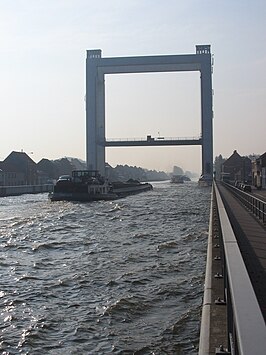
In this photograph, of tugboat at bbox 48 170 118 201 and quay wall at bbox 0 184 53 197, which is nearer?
tugboat at bbox 48 170 118 201

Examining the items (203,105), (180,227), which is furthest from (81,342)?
(203,105)

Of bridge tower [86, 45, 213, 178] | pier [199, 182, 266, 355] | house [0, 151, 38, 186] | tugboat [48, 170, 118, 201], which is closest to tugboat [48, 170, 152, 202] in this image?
tugboat [48, 170, 118, 201]

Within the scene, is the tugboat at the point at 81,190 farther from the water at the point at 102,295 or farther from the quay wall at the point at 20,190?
the water at the point at 102,295

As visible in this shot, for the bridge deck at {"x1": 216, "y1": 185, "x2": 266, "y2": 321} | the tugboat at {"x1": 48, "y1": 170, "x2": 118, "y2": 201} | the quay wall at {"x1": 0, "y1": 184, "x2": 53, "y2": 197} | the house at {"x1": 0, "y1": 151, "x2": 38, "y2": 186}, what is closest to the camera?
the bridge deck at {"x1": 216, "y1": 185, "x2": 266, "y2": 321}

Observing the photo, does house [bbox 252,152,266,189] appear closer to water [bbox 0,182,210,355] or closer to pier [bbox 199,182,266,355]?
water [bbox 0,182,210,355]

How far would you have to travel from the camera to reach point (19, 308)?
848 cm

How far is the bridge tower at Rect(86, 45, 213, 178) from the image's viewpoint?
72625 millimetres

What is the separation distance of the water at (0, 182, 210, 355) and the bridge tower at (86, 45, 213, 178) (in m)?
56.4

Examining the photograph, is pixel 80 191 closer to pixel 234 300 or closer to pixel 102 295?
pixel 102 295

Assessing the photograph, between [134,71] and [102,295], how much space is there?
65953 millimetres

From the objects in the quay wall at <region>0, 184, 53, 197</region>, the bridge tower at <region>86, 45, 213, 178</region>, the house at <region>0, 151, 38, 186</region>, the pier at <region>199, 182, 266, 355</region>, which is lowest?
the quay wall at <region>0, 184, 53, 197</region>

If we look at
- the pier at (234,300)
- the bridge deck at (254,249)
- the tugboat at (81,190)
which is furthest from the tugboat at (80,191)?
the pier at (234,300)

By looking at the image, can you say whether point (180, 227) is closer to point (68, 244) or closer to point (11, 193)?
point (68, 244)

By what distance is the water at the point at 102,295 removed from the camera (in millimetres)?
6668
